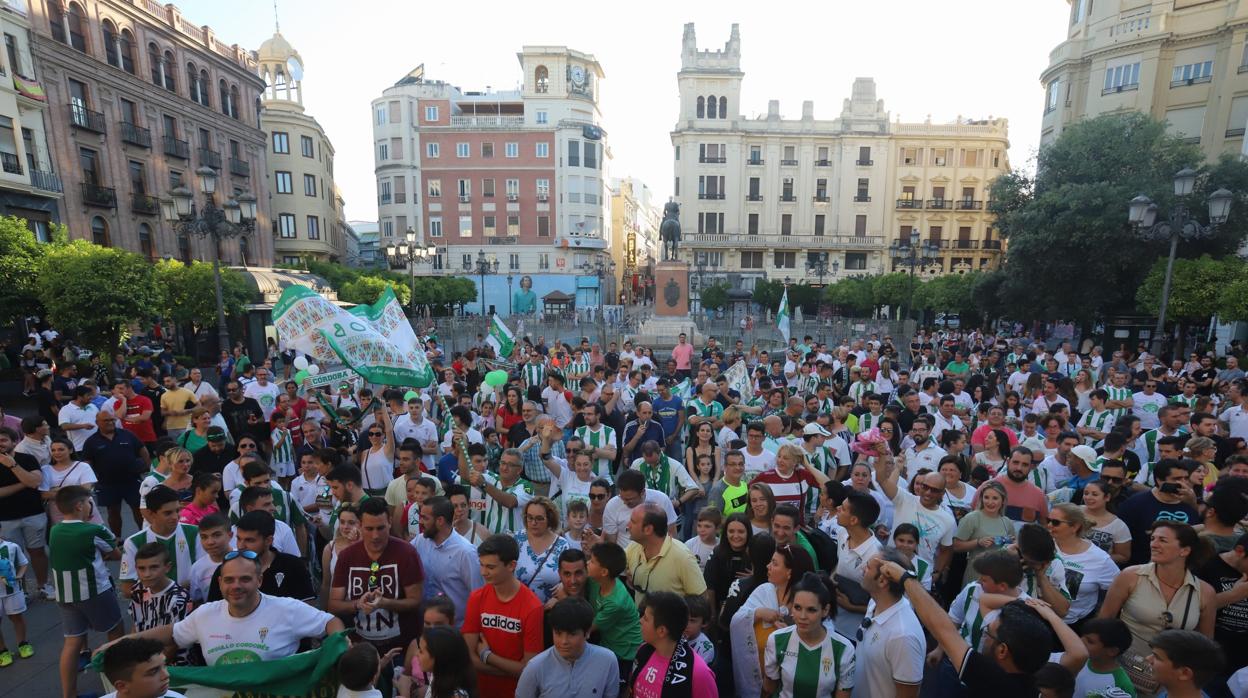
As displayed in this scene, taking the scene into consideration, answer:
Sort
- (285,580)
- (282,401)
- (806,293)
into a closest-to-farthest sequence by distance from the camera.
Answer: (285,580) < (282,401) < (806,293)

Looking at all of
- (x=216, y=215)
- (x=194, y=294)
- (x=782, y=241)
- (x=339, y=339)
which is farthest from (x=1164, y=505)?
(x=782, y=241)

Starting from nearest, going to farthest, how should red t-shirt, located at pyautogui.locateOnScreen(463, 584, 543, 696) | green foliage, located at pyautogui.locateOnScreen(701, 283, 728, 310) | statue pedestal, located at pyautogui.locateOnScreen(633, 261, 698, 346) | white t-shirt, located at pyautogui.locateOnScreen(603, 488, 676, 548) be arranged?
red t-shirt, located at pyautogui.locateOnScreen(463, 584, 543, 696) → white t-shirt, located at pyautogui.locateOnScreen(603, 488, 676, 548) → statue pedestal, located at pyautogui.locateOnScreen(633, 261, 698, 346) → green foliage, located at pyautogui.locateOnScreen(701, 283, 728, 310)

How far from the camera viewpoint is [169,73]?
97.7 feet

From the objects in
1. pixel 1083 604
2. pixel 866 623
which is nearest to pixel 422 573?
pixel 866 623

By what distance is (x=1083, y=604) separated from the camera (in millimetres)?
4023

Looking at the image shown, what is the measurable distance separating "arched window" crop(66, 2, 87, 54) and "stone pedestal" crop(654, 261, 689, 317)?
85.0ft

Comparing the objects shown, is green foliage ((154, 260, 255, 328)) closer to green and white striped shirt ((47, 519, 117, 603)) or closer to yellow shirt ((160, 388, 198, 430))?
yellow shirt ((160, 388, 198, 430))

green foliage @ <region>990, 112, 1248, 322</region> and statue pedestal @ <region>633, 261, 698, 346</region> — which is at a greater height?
green foliage @ <region>990, 112, 1248, 322</region>

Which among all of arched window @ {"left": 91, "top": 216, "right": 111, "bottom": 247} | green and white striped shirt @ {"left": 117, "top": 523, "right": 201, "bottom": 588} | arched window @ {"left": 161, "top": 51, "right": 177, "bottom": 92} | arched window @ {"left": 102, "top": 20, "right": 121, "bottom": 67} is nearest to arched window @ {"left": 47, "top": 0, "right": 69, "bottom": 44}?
arched window @ {"left": 102, "top": 20, "right": 121, "bottom": 67}

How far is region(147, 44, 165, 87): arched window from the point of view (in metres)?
28.7

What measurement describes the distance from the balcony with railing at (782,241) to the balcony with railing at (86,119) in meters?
40.8

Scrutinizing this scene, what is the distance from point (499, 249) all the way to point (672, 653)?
54.4 metres

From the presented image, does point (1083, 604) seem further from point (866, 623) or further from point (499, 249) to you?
point (499, 249)

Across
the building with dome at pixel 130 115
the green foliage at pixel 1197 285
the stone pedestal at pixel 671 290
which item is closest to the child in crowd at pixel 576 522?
the stone pedestal at pixel 671 290
